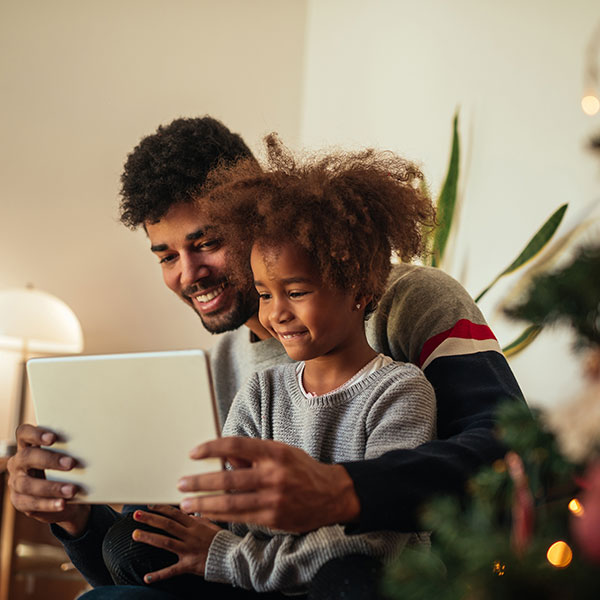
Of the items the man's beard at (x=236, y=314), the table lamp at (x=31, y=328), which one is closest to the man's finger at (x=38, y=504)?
the man's beard at (x=236, y=314)

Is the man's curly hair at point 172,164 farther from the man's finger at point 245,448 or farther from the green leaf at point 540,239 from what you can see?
the man's finger at point 245,448

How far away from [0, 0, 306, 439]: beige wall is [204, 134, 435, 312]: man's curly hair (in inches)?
63.9

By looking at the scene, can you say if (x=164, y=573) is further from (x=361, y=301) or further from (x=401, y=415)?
(x=361, y=301)

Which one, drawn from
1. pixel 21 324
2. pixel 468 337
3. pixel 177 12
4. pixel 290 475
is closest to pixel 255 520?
pixel 290 475

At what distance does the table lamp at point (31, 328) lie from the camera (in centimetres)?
232

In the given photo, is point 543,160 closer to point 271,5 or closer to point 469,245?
point 469,245

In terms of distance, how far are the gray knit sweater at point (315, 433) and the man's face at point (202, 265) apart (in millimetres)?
309

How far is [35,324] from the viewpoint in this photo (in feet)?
7.68

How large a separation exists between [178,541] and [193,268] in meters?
0.67

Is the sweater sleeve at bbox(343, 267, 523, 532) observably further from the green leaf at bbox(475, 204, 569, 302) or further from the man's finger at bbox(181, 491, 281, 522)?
the green leaf at bbox(475, 204, 569, 302)

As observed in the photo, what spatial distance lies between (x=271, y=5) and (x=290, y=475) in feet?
9.10

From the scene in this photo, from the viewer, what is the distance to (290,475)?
0.75 m

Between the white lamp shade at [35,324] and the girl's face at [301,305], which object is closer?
the girl's face at [301,305]

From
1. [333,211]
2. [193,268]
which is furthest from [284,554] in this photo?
[193,268]
